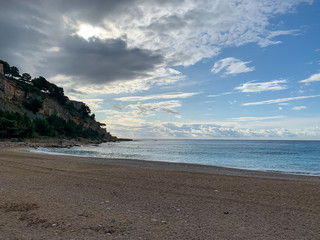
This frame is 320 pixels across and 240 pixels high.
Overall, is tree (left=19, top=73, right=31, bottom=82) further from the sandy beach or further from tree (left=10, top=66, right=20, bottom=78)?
the sandy beach

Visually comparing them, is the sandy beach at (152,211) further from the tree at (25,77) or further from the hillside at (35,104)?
the tree at (25,77)

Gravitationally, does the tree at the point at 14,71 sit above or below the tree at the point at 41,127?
above

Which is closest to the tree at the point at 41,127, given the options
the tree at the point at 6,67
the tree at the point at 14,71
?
the tree at the point at 6,67

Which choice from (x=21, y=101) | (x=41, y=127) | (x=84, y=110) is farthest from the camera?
(x=84, y=110)

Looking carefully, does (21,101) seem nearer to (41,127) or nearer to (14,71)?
(41,127)

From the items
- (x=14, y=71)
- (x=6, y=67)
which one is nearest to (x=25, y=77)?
(x=14, y=71)

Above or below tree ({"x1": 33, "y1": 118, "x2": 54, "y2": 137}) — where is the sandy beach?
below

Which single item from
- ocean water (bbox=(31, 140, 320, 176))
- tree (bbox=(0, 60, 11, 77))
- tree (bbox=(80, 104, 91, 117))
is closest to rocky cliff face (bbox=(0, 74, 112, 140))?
tree (bbox=(0, 60, 11, 77))

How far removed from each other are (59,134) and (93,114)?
69.4m

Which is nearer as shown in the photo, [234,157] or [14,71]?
[234,157]

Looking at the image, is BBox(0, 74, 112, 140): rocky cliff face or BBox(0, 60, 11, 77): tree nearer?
BBox(0, 74, 112, 140): rocky cliff face

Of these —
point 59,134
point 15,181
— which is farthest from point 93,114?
point 15,181

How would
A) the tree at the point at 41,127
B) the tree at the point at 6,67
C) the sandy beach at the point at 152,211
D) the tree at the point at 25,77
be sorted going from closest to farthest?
the sandy beach at the point at 152,211 → the tree at the point at 41,127 → the tree at the point at 6,67 → the tree at the point at 25,77

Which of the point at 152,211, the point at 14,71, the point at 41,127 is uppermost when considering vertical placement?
the point at 14,71
